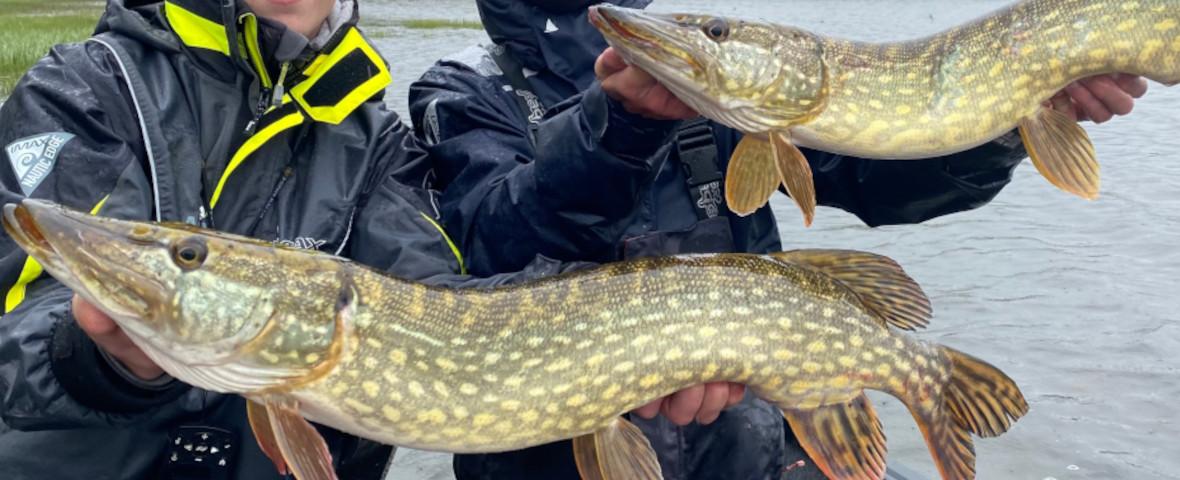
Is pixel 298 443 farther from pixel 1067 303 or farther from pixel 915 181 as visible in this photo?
pixel 1067 303

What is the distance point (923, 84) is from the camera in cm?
236

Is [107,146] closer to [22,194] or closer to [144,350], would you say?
[22,194]

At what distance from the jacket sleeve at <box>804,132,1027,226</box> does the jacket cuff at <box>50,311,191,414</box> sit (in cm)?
173

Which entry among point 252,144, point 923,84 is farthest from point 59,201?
point 923,84

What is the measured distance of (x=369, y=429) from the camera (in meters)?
1.85

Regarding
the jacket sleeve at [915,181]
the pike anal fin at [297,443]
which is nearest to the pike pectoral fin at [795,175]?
the jacket sleeve at [915,181]

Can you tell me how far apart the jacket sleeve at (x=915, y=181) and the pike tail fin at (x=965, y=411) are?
0.59 metres

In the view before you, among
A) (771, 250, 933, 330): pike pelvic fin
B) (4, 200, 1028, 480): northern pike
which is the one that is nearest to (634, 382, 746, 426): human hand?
(4, 200, 1028, 480): northern pike

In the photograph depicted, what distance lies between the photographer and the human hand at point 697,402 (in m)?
2.08

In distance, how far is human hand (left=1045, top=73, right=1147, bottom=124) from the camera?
2.36 m

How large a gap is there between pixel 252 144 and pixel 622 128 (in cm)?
86

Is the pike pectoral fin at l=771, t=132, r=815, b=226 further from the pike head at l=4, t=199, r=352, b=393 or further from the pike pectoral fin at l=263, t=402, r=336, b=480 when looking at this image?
the pike pectoral fin at l=263, t=402, r=336, b=480

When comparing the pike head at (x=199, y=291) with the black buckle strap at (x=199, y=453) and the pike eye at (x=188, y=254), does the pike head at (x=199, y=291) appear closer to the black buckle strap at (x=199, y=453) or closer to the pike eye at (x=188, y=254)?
the pike eye at (x=188, y=254)

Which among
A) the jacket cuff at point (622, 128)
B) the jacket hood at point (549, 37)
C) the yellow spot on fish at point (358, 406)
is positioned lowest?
the yellow spot on fish at point (358, 406)
